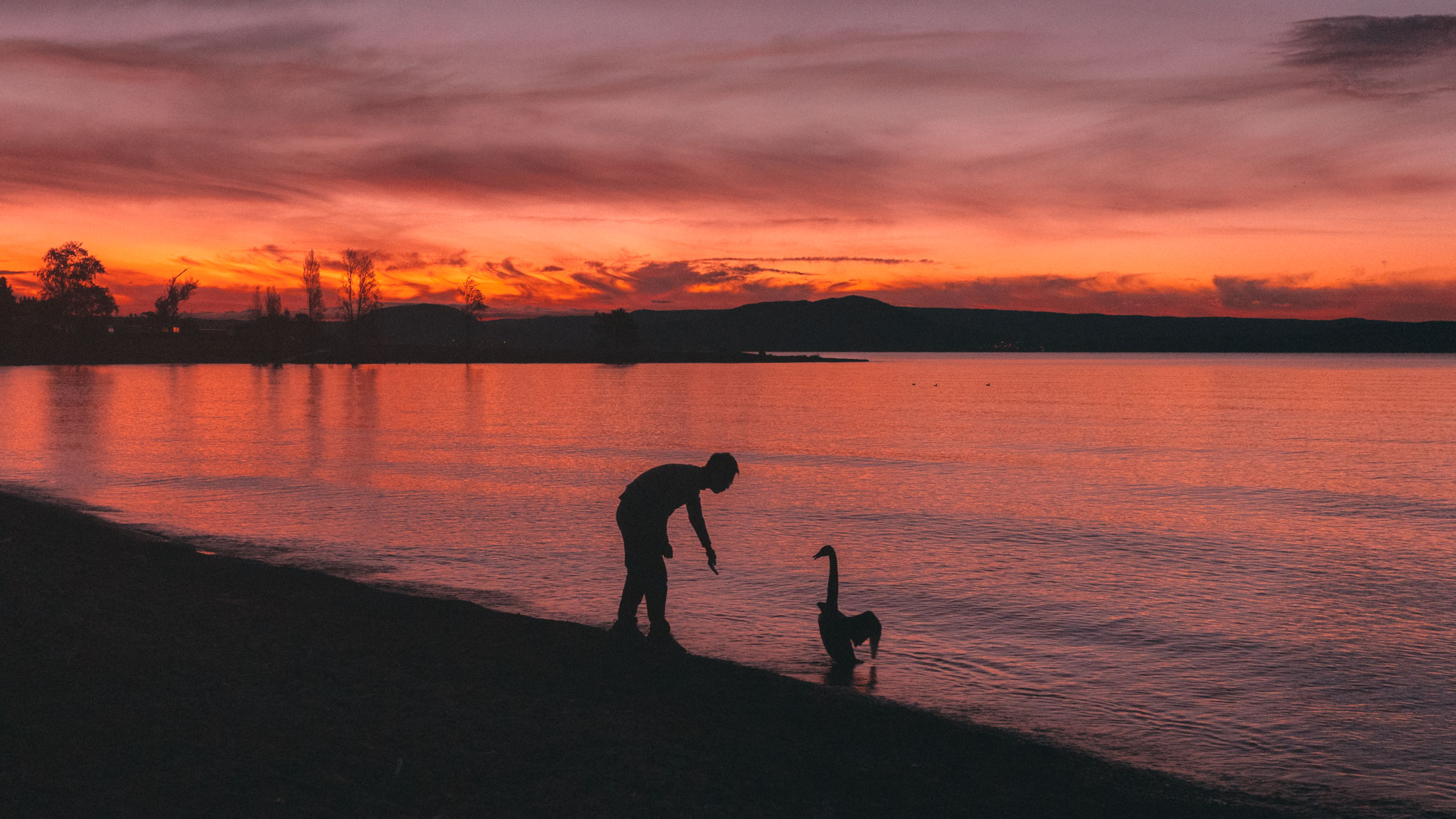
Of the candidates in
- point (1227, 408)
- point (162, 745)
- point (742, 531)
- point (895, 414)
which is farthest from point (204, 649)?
point (1227, 408)

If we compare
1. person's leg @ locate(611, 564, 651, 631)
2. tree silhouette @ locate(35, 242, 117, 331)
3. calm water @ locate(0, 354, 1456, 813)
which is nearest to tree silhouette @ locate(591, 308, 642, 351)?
tree silhouette @ locate(35, 242, 117, 331)

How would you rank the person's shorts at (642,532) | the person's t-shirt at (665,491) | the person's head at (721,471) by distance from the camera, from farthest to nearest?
the person's shorts at (642,532)
the person's t-shirt at (665,491)
the person's head at (721,471)

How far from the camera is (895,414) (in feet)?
200

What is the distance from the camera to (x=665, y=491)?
9320 millimetres

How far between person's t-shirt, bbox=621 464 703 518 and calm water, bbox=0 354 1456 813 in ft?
7.38

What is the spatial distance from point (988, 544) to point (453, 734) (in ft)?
41.4

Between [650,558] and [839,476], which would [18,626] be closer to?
[650,558]

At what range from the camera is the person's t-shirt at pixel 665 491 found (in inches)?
363

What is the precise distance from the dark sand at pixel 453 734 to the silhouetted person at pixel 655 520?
48 centimetres

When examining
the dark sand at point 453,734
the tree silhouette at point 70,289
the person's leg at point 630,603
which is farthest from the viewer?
the tree silhouette at point 70,289

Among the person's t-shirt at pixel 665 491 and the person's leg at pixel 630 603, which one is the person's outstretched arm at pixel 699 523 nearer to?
the person's t-shirt at pixel 665 491

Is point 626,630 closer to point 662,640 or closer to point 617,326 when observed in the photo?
point 662,640

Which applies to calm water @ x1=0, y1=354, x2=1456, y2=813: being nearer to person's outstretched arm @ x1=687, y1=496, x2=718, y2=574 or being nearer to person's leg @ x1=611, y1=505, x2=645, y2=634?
person's leg @ x1=611, y1=505, x2=645, y2=634

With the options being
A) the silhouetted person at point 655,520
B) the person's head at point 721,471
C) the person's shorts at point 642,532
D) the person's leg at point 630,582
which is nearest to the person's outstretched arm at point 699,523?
the silhouetted person at point 655,520
